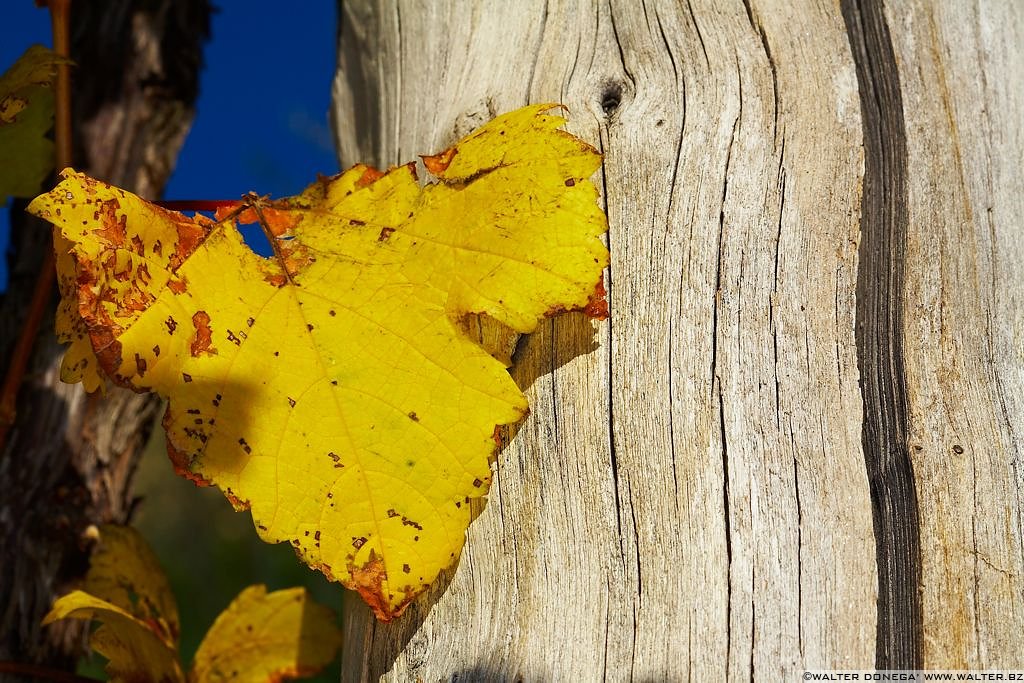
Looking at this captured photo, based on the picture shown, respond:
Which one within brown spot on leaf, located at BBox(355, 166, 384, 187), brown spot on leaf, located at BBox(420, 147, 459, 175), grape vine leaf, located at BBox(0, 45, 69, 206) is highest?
grape vine leaf, located at BBox(0, 45, 69, 206)

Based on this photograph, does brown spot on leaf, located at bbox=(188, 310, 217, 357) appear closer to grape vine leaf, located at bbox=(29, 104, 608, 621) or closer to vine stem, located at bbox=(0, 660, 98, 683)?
grape vine leaf, located at bbox=(29, 104, 608, 621)

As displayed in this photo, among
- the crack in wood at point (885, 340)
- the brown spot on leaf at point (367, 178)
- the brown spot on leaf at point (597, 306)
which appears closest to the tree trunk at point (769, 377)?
the crack in wood at point (885, 340)

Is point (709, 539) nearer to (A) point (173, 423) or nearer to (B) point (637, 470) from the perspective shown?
(B) point (637, 470)

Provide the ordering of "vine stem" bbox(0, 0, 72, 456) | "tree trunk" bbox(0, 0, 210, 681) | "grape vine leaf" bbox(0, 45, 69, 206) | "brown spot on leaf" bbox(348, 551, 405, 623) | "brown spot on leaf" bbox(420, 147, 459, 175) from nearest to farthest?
"brown spot on leaf" bbox(348, 551, 405, 623) < "brown spot on leaf" bbox(420, 147, 459, 175) < "vine stem" bbox(0, 0, 72, 456) < "grape vine leaf" bbox(0, 45, 69, 206) < "tree trunk" bbox(0, 0, 210, 681)

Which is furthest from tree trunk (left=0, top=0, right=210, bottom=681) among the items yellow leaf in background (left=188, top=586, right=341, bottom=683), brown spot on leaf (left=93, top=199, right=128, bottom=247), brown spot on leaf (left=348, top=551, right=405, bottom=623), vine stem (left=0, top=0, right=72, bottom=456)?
brown spot on leaf (left=348, top=551, right=405, bottom=623)

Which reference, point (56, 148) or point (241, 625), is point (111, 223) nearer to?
point (56, 148)

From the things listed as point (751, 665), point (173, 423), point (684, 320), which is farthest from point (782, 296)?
point (173, 423)

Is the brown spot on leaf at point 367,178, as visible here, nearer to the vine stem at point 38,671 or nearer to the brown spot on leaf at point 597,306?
the brown spot on leaf at point 597,306

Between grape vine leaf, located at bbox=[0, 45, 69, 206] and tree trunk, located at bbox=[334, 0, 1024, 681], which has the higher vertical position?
grape vine leaf, located at bbox=[0, 45, 69, 206]

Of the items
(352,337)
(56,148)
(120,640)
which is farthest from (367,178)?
(120,640)
